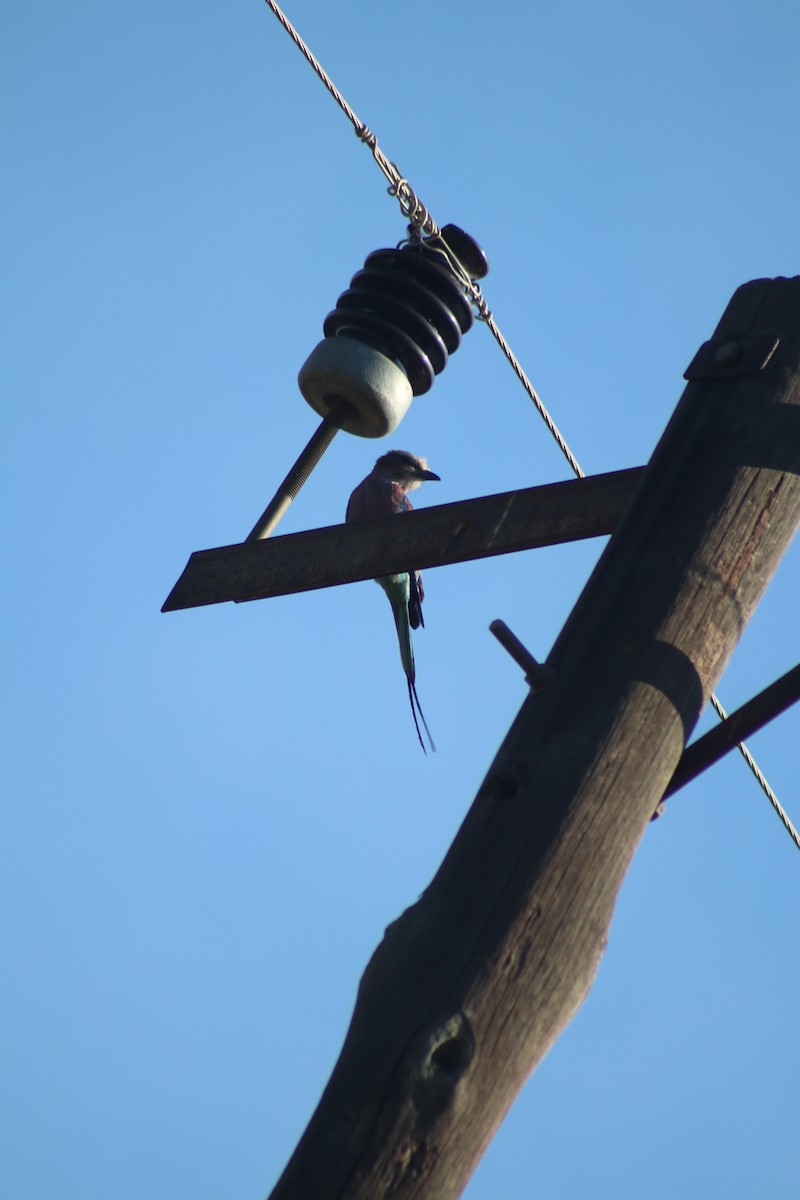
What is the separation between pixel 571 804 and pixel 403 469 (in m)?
5.90

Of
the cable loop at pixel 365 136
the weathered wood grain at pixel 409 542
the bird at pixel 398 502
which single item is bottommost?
the weathered wood grain at pixel 409 542

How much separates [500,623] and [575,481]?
784 millimetres

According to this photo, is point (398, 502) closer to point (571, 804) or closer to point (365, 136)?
point (365, 136)

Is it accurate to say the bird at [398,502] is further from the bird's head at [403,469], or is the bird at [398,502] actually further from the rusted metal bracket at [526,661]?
the rusted metal bracket at [526,661]

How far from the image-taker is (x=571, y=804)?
78.0 inches

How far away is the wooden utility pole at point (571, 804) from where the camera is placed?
1745 mm

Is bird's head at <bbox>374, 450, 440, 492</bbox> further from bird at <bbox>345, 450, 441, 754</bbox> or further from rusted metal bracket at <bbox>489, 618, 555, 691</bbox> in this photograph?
rusted metal bracket at <bbox>489, 618, 555, 691</bbox>

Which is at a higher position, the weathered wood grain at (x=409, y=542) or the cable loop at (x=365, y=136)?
the cable loop at (x=365, y=136)

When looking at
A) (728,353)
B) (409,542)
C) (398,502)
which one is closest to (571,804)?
(728,353)

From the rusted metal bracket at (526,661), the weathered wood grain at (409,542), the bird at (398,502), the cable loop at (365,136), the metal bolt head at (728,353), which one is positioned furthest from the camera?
the bird at (398,502)

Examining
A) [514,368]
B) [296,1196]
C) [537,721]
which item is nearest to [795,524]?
[537,721]

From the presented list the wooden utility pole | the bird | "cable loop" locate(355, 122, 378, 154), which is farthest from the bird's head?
the wooden utility pole

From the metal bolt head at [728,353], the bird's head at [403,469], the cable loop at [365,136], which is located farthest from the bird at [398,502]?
the metal bolt head at [728,353]

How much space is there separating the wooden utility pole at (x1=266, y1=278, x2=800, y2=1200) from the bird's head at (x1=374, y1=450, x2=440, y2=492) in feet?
17.2
